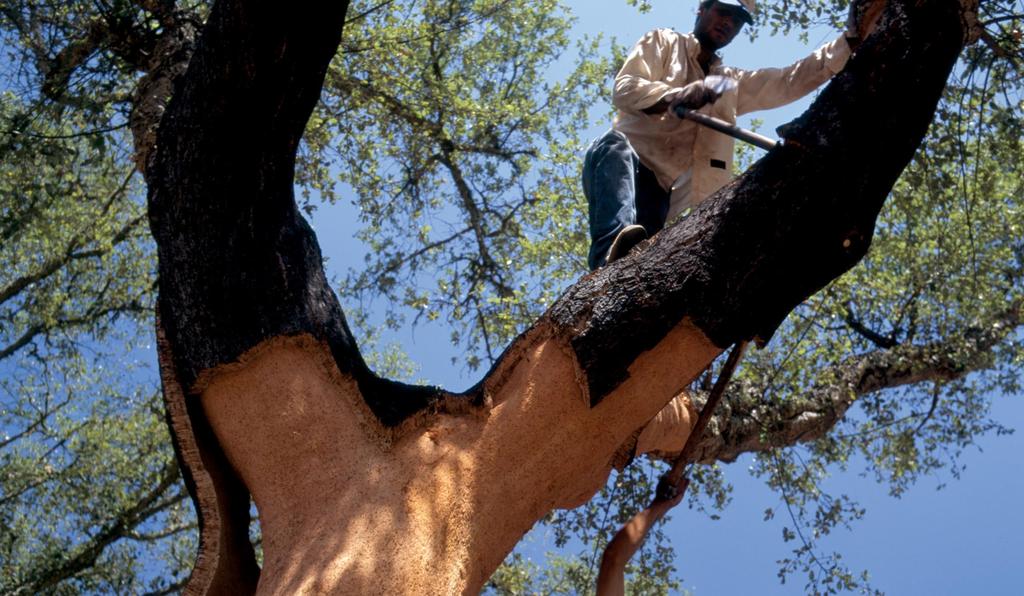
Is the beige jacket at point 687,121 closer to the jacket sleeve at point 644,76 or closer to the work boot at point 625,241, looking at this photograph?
the jacket sleeve at point 644,76

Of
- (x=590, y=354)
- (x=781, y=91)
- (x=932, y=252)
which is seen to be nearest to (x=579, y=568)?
(x=932, y=252)

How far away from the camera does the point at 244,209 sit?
3.88 metres

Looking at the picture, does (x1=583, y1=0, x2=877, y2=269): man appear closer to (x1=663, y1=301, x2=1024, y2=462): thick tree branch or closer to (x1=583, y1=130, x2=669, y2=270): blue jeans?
(x1=583, y1=130, x2=669, y2=270): blue jeans

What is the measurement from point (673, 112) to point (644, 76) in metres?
0.32

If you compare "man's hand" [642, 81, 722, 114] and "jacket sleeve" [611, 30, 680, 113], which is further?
"jacket sleeve" [611, 30, 680, 113]

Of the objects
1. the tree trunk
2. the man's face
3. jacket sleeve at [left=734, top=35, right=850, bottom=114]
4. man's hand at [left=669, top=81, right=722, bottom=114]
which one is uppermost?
the man's face

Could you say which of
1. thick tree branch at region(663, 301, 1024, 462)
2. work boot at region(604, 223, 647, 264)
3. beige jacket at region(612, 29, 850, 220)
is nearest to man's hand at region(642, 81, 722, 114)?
beige jacket at region(612, 29, 850, 220)

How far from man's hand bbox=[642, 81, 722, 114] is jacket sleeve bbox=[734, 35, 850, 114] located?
0.63 meters

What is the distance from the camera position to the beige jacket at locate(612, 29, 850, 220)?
5.12 m

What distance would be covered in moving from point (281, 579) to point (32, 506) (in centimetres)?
683

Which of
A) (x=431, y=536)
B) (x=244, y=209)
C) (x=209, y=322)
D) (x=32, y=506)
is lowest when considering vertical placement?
(x=431, y=536)

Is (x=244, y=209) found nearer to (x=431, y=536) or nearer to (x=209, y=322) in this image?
(x=209, y=322)

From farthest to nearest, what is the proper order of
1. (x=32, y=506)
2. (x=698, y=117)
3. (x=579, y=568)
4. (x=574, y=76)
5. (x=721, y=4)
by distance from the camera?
1. (x=574, y=76)
2. (x=32, y=506)
3. (x=579, y=568)
4. (x=721, y=4)
5. (x=698, y=117)

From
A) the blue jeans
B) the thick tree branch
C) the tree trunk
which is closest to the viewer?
the tree trunk
